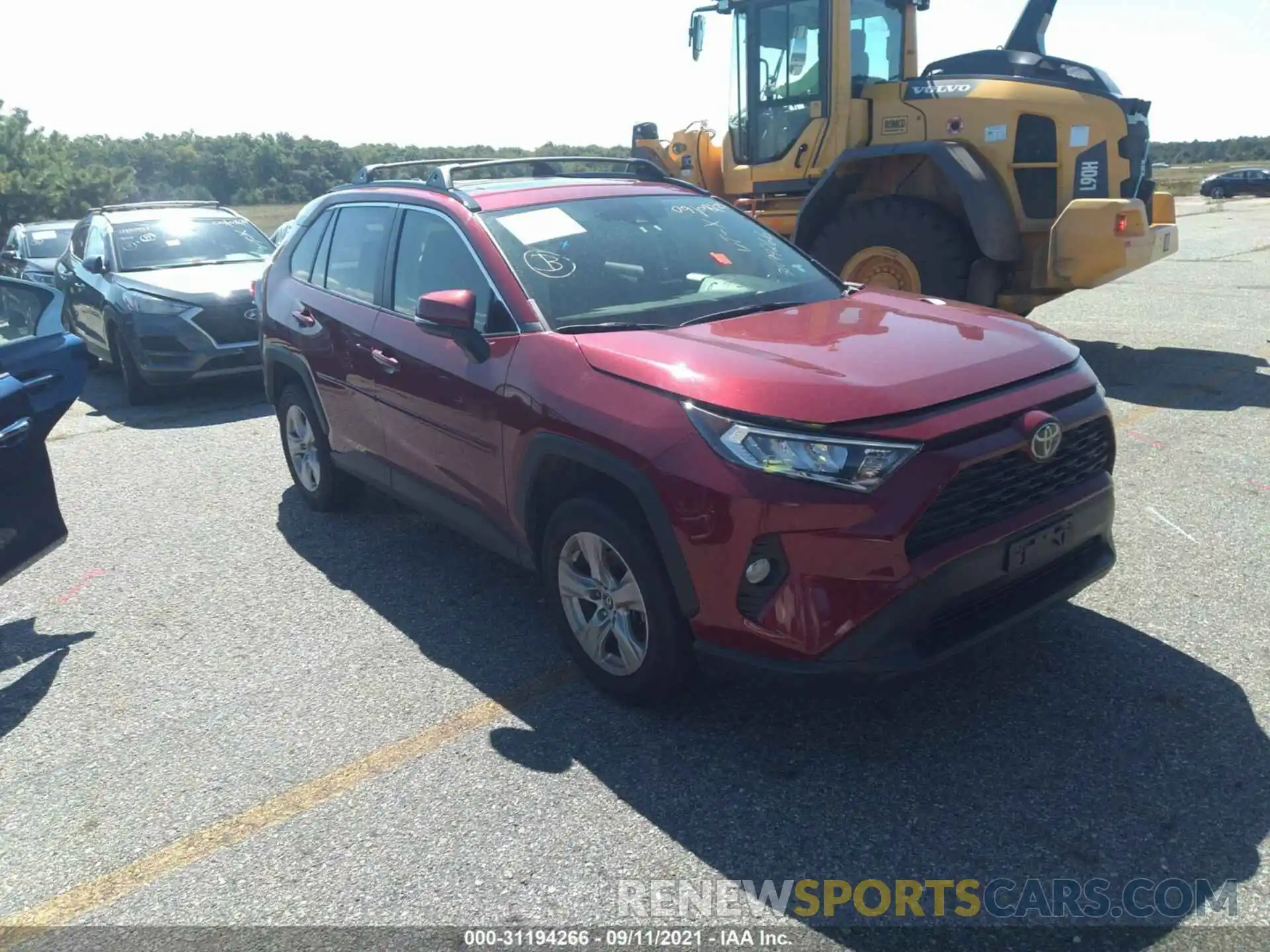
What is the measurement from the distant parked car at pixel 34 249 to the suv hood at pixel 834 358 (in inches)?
451

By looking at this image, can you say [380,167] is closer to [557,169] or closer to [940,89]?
[557,169]

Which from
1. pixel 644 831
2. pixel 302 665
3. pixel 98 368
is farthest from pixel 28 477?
pixel 98 368

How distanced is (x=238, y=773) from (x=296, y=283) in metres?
3.07

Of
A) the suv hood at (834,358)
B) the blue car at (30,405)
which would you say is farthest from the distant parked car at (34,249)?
the suv hood at (834,358)

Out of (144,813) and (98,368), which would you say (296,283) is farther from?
(98,368)

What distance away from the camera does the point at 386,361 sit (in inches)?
181

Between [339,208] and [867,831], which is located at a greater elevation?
[339,208]

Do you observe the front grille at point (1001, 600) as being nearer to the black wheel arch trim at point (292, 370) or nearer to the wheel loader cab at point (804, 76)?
the black wheel arch trim at point (292, 370)

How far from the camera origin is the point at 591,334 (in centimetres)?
369

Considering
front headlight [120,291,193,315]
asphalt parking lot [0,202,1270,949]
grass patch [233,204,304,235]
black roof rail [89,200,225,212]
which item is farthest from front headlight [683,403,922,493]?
grass patch [233,204,304,235]

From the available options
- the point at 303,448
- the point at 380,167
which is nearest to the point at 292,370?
the point at 303,448

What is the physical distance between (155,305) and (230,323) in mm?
659

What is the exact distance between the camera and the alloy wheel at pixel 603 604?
3.46 metres

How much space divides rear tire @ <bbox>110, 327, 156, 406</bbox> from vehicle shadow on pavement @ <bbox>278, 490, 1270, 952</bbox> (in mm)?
6362
